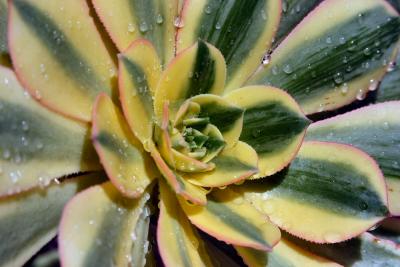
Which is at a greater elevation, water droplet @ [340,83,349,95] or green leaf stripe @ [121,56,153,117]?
green leaf stripe @ [121,56,153,117]

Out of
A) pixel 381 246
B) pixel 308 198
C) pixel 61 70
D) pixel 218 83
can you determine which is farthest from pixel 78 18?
pixel 381 246

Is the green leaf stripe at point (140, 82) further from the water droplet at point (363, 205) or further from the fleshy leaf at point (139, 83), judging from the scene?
the water droplet at point (363, 205)

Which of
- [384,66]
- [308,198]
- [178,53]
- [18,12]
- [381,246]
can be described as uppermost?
[18,12]

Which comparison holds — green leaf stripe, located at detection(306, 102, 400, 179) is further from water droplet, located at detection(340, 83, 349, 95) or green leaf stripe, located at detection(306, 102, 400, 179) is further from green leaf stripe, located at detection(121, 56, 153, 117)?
green leaf stripe, located at detection(121, 56, 153, 117)

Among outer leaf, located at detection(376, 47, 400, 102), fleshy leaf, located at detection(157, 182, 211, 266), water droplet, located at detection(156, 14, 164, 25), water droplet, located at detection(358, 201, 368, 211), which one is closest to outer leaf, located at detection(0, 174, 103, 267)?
fleshy leaf, located at detection(157, 182, 211, 266)

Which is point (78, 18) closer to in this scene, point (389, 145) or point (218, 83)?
point (218, 83)

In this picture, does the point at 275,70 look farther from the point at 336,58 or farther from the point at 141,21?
the point at 141,21
